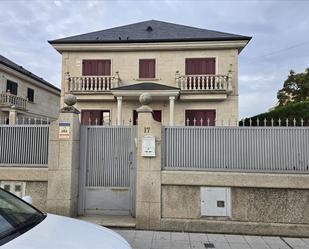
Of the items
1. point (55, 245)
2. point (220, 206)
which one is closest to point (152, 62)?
point (220, 206)

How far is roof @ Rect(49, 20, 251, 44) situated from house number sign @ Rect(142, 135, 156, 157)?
12.2 metres

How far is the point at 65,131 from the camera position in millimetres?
6145

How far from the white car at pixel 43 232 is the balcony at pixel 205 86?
551 inches

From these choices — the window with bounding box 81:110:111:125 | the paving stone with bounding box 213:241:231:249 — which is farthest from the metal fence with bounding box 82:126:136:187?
the window with bounding box 81:110:111:125

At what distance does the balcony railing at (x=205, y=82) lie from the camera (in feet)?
54.2

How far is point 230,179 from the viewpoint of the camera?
5.73 metres

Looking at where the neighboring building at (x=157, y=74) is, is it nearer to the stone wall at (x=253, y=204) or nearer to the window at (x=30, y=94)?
the window at (x=30, y=94)

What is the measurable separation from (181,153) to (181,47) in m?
12.3

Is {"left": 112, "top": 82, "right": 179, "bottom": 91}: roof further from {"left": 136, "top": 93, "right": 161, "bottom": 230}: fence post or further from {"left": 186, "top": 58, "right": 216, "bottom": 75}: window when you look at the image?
{"left": 136, "top": 93, "right": 161, "bottom": 230}: fence post

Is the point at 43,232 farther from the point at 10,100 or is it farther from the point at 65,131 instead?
the point at 10,100

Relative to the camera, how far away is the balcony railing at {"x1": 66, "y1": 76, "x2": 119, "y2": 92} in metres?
17.2

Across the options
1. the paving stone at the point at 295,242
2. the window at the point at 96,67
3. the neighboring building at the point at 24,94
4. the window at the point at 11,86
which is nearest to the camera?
the paving stone at the point at 295,242

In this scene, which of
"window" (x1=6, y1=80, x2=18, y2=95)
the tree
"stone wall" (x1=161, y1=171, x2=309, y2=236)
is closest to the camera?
"stone wall" (x1=161, y1=171, x2=309, y2=236)

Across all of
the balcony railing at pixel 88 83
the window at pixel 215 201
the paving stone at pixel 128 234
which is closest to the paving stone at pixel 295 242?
the window at pixel 215 201
